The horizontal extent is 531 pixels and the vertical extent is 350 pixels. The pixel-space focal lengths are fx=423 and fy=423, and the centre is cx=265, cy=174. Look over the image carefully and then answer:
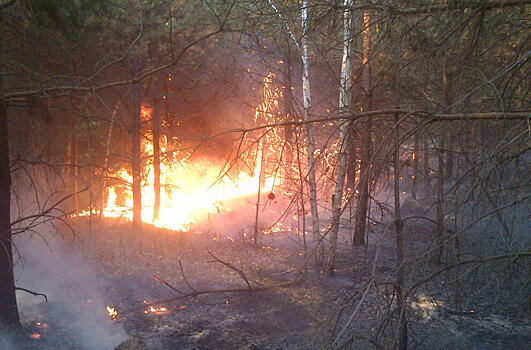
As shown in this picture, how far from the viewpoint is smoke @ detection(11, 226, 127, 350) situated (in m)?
7.62

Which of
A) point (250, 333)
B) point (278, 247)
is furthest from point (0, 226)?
point (278, 247)

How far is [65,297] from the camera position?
9266mm

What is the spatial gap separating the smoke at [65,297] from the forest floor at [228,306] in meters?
0.06

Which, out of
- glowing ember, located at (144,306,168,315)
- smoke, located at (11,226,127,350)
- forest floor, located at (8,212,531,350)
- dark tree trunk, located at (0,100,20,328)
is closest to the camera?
dark tree trunk, located at (0,100,20,328)

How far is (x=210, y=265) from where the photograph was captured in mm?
12055

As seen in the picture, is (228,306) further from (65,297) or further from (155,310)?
(65,297)

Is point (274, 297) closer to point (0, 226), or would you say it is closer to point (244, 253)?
point (244, 253)

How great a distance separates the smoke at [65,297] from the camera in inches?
300

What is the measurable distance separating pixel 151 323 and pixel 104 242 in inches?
197

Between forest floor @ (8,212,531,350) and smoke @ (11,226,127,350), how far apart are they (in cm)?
6

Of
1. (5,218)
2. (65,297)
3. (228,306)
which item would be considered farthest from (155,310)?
(5,218)

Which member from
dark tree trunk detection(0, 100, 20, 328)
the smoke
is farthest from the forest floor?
dark tree trunk detection(0, 100, 20, 328)

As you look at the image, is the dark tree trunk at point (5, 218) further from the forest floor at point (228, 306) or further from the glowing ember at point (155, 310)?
the glowing ember at point (155, 310)

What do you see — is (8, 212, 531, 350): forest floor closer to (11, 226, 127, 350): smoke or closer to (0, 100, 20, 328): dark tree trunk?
(11, 226, 127, 350): smoke
